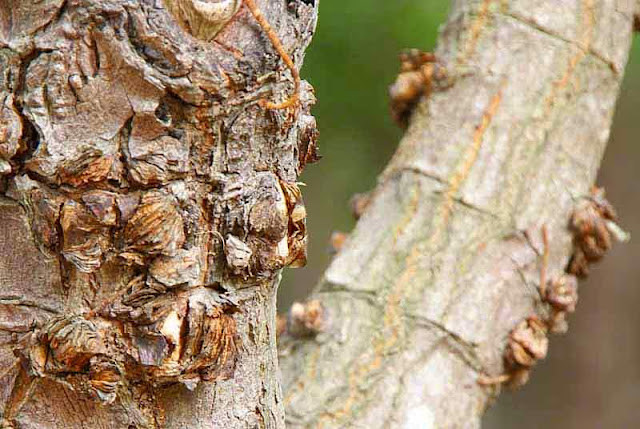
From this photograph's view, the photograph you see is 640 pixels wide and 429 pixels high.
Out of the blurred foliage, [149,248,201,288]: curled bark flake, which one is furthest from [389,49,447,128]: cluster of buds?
the blurred foliage

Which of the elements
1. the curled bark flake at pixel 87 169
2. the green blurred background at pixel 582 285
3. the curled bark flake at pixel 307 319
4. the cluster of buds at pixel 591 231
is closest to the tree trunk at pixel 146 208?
the curled bark flake at pixel 87 169

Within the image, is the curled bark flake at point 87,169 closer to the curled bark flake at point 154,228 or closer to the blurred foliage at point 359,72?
the curled bark flake at point 154,228

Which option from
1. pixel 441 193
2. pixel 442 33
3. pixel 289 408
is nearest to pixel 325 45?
pixel 442 33

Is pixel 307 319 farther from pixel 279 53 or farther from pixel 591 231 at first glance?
pixel 279 53

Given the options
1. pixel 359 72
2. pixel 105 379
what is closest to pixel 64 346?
pixel 105 379

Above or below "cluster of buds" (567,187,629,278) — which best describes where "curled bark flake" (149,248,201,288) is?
below

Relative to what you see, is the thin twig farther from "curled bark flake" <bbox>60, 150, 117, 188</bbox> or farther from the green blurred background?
the green blurred background
